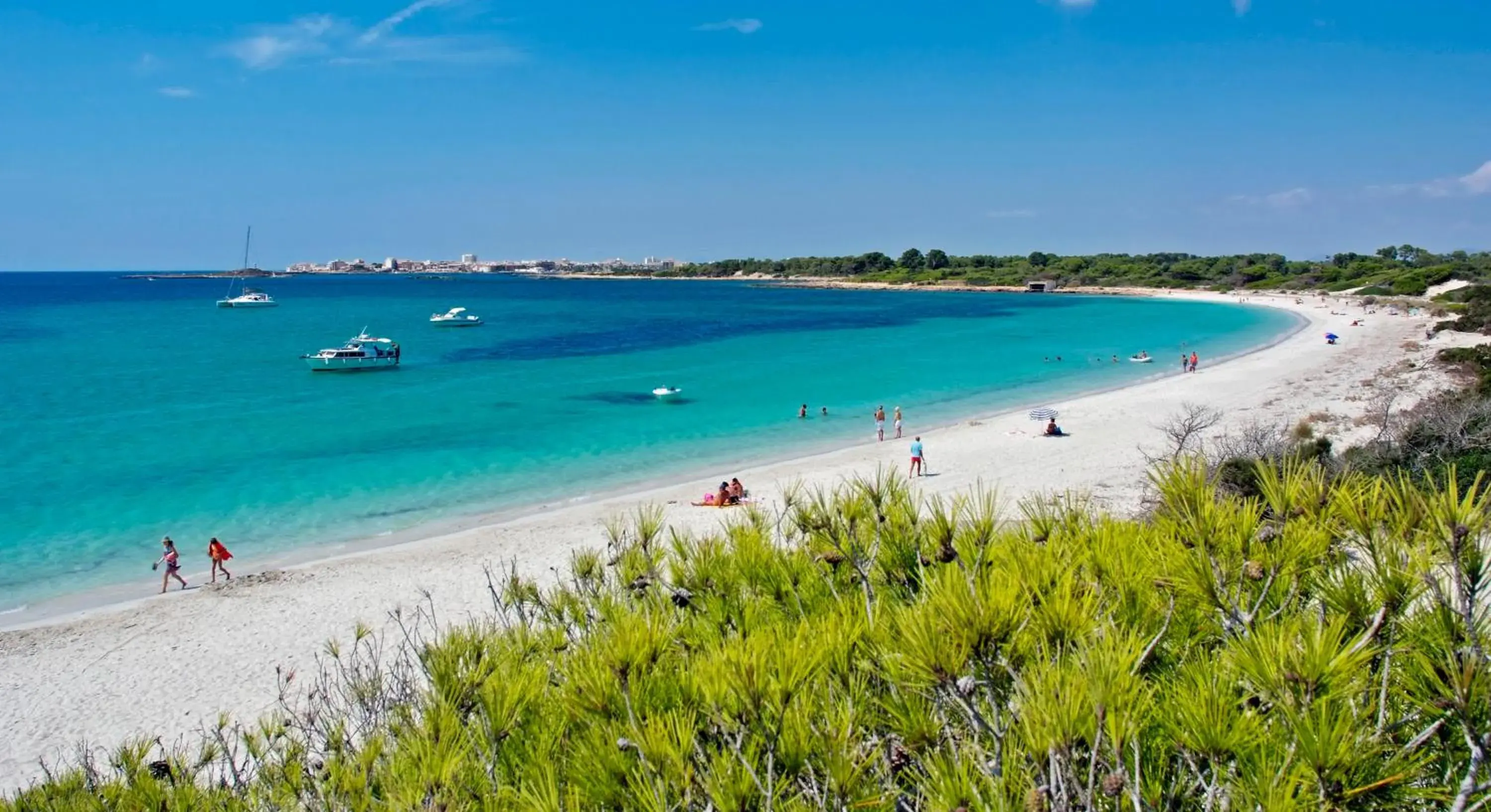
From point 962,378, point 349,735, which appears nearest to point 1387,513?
point 349,735

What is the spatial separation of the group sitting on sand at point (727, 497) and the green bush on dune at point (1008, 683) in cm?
1505

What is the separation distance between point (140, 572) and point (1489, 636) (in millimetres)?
20189

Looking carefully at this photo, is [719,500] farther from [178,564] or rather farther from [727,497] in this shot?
[178,564]

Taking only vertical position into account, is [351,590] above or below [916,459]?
below

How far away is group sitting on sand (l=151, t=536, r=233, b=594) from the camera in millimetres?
15430

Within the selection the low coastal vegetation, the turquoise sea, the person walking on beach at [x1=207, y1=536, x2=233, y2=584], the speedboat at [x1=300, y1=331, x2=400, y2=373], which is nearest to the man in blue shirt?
the turquoise sea

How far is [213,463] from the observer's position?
25.4 meters

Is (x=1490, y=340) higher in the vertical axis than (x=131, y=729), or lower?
higher

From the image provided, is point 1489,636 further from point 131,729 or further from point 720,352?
point 720,352

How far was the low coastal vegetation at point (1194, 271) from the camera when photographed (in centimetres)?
9319

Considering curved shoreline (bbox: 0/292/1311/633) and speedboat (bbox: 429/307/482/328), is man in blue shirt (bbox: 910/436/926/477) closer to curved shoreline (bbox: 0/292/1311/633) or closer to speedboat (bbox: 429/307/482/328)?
curved shoreline (bbox: 0/292/1311/633)

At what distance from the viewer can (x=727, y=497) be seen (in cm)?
1912

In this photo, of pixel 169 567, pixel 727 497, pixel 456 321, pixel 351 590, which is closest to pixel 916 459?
pixel 727 497

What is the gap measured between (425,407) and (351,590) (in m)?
21.6
